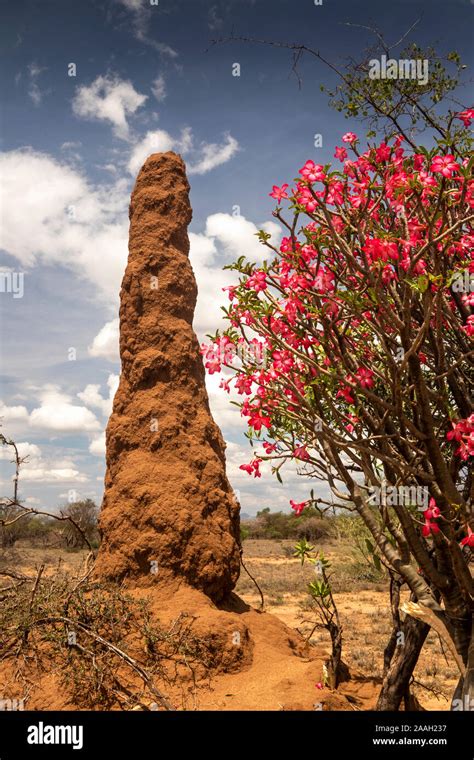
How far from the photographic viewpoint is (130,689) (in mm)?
6145

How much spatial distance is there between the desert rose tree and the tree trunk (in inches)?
44.2

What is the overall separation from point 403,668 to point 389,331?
143 inches

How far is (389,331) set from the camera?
528 centimetres

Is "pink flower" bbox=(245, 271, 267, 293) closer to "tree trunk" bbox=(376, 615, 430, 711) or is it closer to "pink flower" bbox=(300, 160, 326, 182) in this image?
"pink flower" bbox=(300, 160, 326, 182)

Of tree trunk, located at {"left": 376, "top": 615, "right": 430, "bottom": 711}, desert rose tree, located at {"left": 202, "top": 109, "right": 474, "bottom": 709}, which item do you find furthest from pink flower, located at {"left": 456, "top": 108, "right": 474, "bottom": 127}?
tree trunk, located at {"left": 376, "top": 615, "right": 430, "bottom": 711}

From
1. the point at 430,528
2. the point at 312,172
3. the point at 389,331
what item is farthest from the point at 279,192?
the point at 430,528

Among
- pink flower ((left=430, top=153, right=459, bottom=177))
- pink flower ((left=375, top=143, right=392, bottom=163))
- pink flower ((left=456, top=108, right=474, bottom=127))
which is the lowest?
pink flower ((left=430, top=153, right=459, bottom=177))

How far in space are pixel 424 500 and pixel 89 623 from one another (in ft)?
13.8

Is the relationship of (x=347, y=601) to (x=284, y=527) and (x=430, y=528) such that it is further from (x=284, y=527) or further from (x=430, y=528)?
(x=284, y=527)

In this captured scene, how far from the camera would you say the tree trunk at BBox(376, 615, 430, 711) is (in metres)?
Result: 6.05

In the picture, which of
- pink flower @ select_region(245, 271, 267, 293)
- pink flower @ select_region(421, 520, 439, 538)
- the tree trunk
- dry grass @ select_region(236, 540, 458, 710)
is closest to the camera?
pink flower @ select_region(421, 520, 439, 538)
